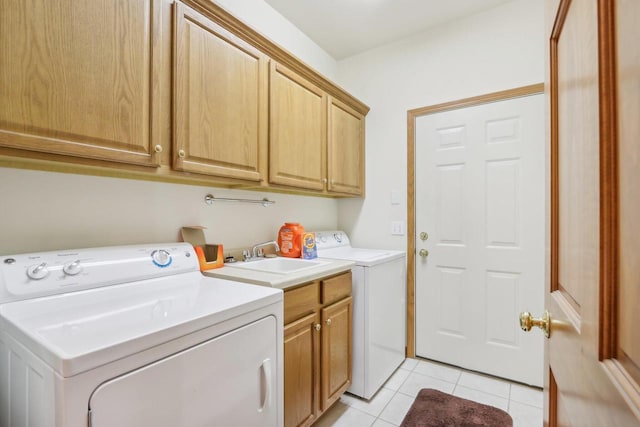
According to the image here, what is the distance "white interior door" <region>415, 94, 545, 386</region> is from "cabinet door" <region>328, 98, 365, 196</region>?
51 cm

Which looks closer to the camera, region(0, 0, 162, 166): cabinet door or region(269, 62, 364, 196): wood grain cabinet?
region(0, 0, 162, 166): cabinet door

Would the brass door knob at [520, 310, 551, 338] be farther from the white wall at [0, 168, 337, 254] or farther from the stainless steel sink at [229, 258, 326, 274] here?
the white wall at [0, 168, 337, 254]

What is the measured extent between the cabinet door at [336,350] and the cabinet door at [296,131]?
0.86 meters

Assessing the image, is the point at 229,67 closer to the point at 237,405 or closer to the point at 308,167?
the point at 308,167

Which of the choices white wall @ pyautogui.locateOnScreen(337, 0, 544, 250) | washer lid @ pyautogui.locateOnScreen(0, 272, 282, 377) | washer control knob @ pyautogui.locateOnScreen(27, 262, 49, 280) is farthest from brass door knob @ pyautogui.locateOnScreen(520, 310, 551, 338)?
white wall @ pyautogui.locateOnScreen(337, 0, 544, 250)

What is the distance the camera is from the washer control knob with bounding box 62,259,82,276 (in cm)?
110

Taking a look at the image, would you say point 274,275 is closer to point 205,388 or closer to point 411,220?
point 205,388

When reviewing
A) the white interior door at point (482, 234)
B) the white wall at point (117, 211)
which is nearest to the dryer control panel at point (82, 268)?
the white wall at point (117, 211)

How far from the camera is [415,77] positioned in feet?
8.57

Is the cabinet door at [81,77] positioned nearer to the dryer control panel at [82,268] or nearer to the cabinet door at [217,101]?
the cabinet door at [217,101]

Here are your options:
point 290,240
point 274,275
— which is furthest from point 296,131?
point 274,275

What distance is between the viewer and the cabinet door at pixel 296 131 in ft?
6.09

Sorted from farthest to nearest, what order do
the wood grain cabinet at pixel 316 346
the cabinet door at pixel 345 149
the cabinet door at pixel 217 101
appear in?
the cabinet door at pixel 345 149 < the wood grain cabinet at pixel 316 346 < the cabinet door at pixel 217 101

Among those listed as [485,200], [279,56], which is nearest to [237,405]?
[279,56]
